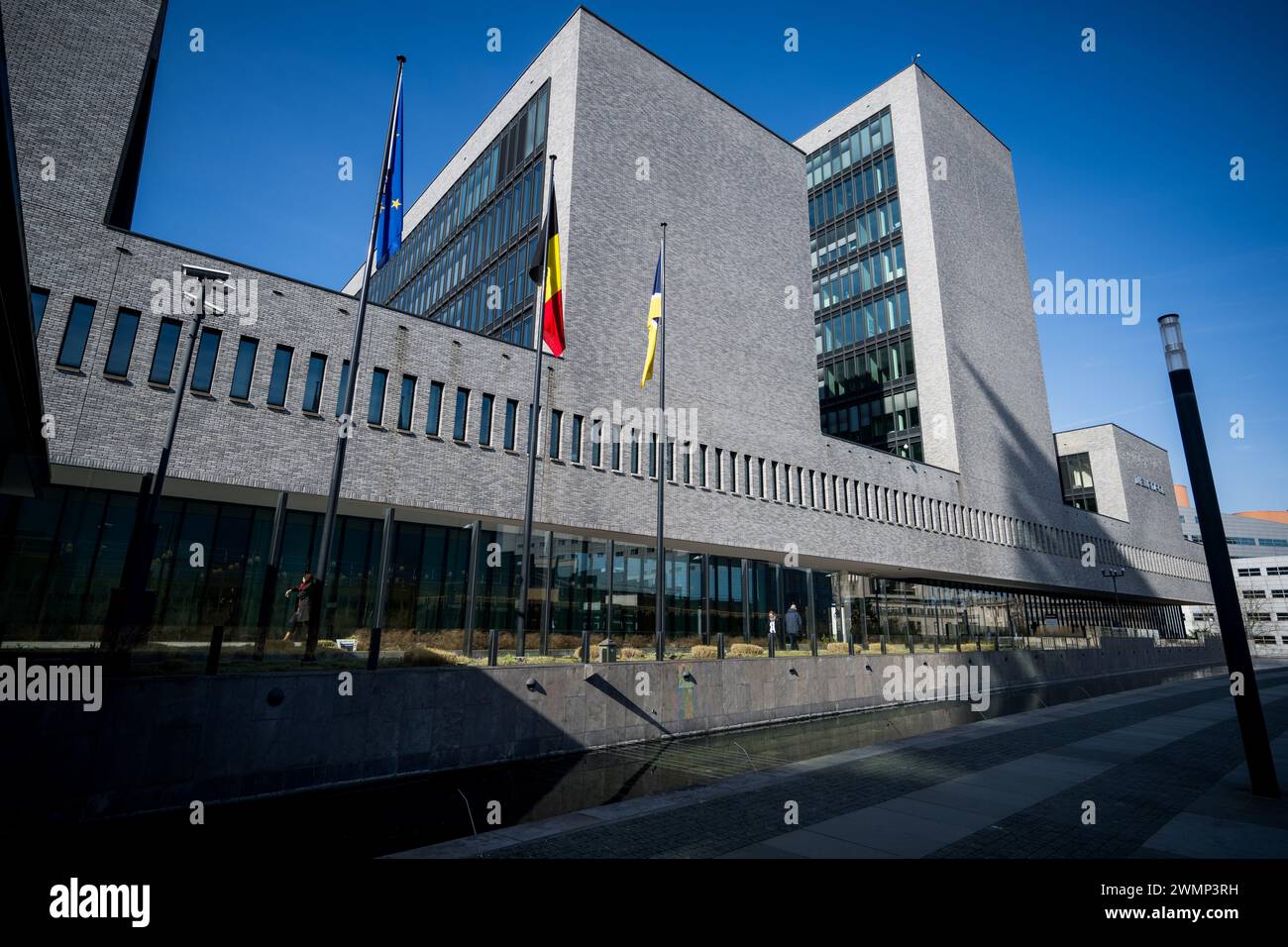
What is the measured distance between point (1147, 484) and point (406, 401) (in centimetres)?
8366

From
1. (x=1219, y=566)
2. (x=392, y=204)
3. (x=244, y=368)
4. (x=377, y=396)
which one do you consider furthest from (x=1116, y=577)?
(x=244, y=368)

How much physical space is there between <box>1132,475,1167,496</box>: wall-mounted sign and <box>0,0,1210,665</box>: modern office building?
40.7ft

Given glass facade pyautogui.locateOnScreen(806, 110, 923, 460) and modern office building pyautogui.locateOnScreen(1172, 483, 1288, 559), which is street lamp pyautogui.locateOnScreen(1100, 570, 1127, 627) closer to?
glass facade pyautogui.locateOnScreen(806, 110, 923, 460)

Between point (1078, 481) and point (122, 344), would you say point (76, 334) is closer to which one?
point (122, 344)

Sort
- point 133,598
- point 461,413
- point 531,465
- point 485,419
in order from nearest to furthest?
point 133,598, point 531,465, point 461,413, point 485,419

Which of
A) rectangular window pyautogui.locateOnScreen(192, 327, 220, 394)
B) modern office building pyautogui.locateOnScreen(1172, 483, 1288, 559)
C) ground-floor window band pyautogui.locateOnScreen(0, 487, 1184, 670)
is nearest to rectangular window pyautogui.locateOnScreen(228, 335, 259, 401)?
rectangular window pyautogui.locateOnScreen(192, 327, 220, 394)

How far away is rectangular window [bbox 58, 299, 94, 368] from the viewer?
60.8 ft

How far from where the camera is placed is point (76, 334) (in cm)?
1889

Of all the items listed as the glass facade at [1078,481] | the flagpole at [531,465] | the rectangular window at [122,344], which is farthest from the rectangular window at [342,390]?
the glass facade at [1078,481]

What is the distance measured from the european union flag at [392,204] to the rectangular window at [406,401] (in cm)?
866

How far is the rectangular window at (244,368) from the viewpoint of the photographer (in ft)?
69.9

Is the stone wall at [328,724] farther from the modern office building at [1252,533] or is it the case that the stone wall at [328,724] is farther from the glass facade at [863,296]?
the modern office building at [1252,533]
